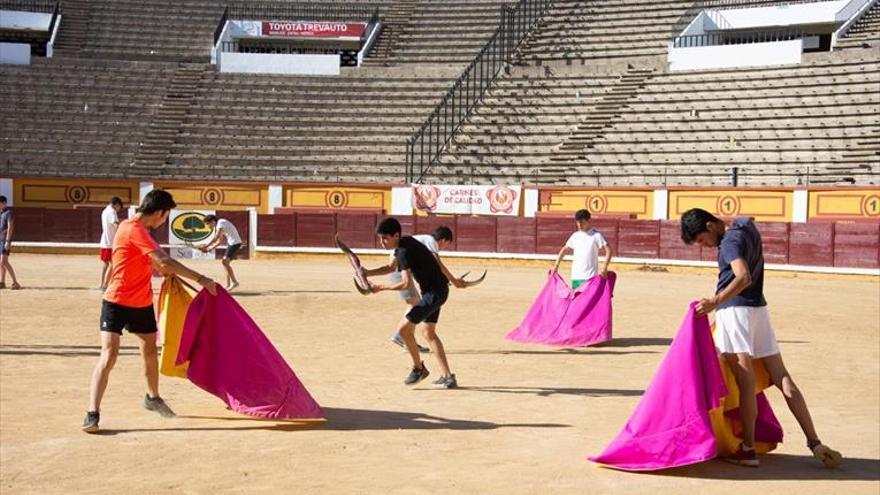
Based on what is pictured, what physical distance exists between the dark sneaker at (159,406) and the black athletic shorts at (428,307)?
1855 mm

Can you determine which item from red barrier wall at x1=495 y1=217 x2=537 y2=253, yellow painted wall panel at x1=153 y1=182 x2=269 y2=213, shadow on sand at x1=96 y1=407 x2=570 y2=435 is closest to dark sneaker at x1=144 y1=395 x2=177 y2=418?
shadow on sand at x1=96 y1=407 x2=570 y2=435

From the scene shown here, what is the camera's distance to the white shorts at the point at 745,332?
18.7ft

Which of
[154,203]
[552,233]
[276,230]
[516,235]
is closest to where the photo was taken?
[154,203]

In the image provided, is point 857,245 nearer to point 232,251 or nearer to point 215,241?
point 232,251

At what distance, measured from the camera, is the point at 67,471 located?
5.54m

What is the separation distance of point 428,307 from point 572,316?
3.37m

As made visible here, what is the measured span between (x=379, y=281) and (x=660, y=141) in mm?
10031

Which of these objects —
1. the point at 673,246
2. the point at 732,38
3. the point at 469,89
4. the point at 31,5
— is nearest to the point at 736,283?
the point at 673,246

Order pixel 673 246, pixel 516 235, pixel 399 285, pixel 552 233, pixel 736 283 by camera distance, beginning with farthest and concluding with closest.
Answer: pixel 516 235
pixel 552 233
pixel 673 246
pixel 399 285
pixel 736 283

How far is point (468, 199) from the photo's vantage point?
26500 mm

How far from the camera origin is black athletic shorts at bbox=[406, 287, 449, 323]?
26.2 feet

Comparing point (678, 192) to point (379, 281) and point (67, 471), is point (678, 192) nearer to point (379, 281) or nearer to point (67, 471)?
point (379, 281)

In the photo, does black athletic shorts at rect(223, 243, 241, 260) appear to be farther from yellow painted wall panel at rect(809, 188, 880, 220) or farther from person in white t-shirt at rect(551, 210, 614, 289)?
yellow painted wall panel at rect(809, 188, 880, 220)

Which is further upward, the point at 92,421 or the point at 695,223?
the point at 695,223
